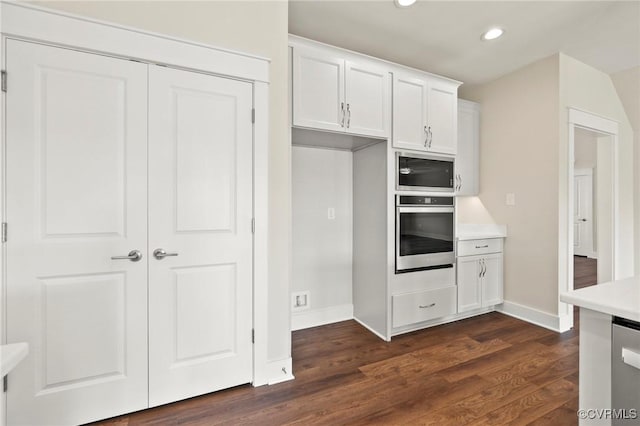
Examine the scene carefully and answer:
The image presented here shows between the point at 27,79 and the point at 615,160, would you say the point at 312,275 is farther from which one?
the point at 615,160

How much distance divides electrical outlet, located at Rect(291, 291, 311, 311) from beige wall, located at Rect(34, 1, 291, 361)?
83cm

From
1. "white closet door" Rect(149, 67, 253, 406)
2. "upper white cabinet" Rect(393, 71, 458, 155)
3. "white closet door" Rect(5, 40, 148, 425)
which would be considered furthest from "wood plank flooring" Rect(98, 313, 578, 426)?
"upper white cabinet" Rect(393, 71, 458, 155)

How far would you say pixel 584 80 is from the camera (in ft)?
10.4

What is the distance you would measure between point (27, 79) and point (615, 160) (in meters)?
5.37

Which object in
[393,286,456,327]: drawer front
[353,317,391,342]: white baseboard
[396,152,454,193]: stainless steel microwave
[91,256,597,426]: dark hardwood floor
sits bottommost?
[91,256,597,426]: dark hardwood floor

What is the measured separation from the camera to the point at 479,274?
3.20 m

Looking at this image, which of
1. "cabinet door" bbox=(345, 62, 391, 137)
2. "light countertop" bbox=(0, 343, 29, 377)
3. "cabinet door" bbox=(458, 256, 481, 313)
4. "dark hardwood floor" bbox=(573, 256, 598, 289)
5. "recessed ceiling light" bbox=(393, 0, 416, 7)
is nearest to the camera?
"light countertop" bbox=(0, 343, 29, 377)

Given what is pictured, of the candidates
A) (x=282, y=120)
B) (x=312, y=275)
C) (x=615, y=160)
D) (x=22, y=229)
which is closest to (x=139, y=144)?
(x=22, y=229)

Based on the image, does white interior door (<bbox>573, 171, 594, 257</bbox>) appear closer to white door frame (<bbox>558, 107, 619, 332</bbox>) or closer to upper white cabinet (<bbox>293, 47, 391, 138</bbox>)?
white door frame (<bbox>558, 107, 619, 332</bbox>)

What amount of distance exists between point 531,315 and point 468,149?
193cm

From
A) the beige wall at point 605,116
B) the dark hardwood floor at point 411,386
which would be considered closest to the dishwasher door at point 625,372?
the dark hardwood floor at point 411,386

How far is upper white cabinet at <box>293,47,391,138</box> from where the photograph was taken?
231 cm

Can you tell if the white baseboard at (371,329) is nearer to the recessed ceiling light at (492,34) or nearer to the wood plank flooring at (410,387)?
the wood plank flooring at (410,387)

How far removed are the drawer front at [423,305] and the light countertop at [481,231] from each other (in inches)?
29.5
